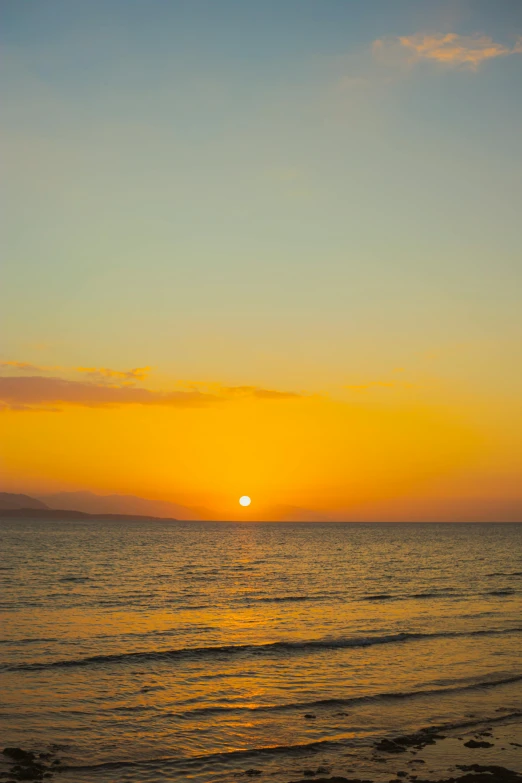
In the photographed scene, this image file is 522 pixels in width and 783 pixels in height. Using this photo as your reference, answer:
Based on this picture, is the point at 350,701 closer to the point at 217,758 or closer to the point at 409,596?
the point at 217,758

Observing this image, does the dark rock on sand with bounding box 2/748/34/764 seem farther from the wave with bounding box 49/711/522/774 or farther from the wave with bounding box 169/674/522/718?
the wave with bounding box 169/674/522/718

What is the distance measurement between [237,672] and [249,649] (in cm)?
431

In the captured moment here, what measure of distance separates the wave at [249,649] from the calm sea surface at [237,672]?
4.1 inches

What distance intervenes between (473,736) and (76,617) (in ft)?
85.5

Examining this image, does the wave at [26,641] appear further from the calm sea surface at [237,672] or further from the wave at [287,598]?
the wave at [287,598]

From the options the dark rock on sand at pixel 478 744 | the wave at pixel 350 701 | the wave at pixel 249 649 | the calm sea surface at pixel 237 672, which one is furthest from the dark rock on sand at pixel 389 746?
the wave at pixel 249 649

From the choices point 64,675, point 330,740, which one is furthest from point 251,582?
point 330,740

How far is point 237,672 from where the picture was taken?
27.5 metres

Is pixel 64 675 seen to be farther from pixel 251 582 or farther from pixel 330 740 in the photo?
pixel 251 582

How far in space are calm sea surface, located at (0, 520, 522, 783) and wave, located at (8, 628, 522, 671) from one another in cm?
10

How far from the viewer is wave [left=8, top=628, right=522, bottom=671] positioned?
92.7ft

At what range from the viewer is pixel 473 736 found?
781 inches

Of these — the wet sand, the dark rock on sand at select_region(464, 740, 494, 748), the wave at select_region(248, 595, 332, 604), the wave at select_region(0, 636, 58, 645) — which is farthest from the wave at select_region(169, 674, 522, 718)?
the wave at select_region(248, 595, 332, 604)

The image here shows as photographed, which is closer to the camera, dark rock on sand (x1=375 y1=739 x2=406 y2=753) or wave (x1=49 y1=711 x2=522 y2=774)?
wave (x1=49 y1=711 x2=522 y2=774)
